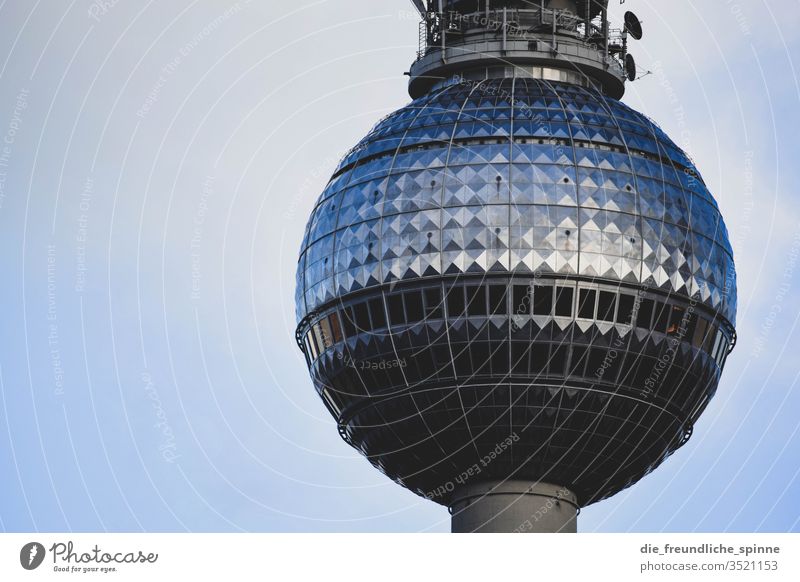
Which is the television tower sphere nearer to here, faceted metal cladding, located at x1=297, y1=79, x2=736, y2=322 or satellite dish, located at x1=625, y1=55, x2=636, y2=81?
faceted metal cladding, located at x1=297, y1=79, x2=736, y2=322

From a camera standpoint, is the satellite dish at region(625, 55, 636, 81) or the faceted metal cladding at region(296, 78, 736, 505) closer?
the faceted metal cladding at region(296, 78, 736, 505)

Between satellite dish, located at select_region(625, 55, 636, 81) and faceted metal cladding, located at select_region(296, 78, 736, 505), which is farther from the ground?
satellite dish, located at select_region(625, 55, 636, 81)

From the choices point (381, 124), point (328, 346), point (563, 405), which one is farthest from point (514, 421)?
point (381, 124)

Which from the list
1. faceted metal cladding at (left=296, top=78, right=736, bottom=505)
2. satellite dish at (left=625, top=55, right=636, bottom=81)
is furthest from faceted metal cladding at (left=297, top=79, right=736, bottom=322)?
satellite dish at (left=625, top=55, right=636, bottom=81)

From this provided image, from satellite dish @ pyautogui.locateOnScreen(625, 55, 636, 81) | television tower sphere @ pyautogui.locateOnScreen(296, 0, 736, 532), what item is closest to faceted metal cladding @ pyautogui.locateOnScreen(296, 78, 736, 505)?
television tower sphere @ pyautogui.locateOnScreen(296, 0, 736, 532)

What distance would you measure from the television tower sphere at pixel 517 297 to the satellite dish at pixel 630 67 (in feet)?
8.74

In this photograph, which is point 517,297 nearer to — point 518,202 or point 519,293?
Result: point 519,293

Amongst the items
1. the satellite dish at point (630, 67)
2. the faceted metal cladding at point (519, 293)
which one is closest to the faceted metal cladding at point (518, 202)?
the faceted metal cladding at point (519, 293)

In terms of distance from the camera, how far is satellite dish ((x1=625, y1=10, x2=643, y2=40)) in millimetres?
80875

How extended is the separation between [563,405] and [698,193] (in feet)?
30.3

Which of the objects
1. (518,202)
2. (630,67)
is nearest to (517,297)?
(518,202)

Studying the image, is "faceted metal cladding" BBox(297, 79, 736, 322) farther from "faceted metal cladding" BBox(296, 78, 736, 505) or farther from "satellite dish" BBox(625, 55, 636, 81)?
"satellite dish" BBox(625, 55, 636, 81)

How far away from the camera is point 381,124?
257 ft

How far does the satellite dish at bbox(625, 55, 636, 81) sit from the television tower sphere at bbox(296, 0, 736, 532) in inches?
105
